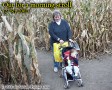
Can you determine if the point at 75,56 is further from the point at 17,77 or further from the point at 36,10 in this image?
the point at 36,10

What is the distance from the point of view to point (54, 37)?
16.1 ft

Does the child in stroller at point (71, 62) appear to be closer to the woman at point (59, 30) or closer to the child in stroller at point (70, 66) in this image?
the child in stroller at point (70, 66)

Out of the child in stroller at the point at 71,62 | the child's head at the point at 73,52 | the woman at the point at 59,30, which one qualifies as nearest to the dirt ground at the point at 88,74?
the child in stroller at the point at 71,62

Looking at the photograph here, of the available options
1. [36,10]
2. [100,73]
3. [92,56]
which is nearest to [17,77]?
[100,73]

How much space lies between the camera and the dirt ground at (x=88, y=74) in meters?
4.60

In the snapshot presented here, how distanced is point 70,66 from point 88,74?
2.23ft

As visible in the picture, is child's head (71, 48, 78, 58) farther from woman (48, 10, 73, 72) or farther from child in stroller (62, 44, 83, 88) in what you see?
woman (48, 10, 73, 72)

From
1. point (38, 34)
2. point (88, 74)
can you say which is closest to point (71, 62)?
point (88, 74)

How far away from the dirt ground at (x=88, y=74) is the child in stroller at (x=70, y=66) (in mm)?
124

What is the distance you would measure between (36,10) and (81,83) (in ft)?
8.90

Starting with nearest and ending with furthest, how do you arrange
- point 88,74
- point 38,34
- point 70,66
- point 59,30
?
point 70,66 → point 59,30 → point 88,74 → point 38,34

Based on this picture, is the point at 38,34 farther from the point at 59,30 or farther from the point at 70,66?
the point at 70,66

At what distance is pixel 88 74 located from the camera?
16.7 ft

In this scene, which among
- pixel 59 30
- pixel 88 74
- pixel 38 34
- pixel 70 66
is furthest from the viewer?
pixel 38 34
